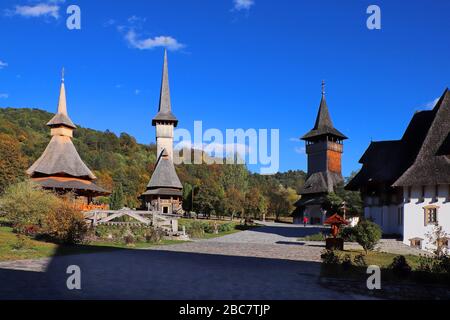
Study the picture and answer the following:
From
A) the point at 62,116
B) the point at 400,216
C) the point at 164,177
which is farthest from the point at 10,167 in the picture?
the point at 400,216

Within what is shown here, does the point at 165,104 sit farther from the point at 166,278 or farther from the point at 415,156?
the point at 166,278

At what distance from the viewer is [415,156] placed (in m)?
29.9

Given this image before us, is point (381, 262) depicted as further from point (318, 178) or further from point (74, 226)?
point (318, 178)

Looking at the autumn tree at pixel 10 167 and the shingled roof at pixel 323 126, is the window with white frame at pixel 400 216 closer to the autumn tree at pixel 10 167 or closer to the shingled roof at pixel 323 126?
the shingled roof at pixel 323 126

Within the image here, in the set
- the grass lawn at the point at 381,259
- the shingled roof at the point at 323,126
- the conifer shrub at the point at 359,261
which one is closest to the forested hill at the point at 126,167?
the shingled roof at the point at 323,126

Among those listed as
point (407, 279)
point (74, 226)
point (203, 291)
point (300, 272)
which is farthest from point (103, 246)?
point (407, 279)

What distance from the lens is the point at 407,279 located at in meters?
12.7

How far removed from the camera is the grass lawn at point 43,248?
601 inches

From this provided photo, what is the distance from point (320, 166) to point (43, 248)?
46.2 metres

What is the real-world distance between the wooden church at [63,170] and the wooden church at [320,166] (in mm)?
26686

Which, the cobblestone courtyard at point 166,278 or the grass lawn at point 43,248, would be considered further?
the grass lawn at point 43,248

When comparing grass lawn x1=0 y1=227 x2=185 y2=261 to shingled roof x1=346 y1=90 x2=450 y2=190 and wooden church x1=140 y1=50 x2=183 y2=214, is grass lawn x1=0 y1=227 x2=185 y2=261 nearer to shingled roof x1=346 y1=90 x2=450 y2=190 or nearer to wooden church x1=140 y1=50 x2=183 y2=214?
shingled roof x1=346 y1=90 x2=450 y2=190

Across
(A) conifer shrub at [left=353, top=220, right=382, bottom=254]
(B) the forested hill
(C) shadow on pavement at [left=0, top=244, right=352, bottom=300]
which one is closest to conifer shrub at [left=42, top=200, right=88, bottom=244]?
(C) shadow on pavement at [left=0, top=244, right=352, bottom=300]

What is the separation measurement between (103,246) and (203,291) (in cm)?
1196
